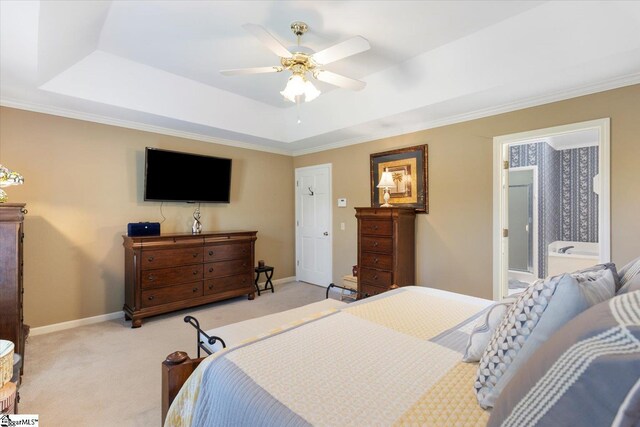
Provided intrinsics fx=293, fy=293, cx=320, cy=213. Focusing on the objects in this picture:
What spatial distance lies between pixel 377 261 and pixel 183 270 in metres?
2.37

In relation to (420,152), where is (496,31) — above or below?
above

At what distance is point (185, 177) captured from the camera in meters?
3.95

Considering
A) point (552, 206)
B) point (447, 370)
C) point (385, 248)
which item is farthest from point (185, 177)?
point (552, 206)

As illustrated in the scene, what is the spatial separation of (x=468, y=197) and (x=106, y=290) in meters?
4.39

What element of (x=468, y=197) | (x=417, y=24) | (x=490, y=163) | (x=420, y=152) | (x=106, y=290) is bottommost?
(x=106, y=290)

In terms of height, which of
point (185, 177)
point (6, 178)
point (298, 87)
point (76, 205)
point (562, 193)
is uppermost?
point (298, 87)

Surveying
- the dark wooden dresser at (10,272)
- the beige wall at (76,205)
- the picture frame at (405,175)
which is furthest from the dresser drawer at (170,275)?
the picture frame at (405,175)

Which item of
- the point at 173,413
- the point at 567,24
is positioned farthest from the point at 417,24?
the point at 173,413

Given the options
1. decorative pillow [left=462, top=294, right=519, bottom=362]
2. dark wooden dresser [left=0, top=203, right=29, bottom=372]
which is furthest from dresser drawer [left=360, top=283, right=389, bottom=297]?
dark wooden dresser [left=0, top=203, right=29, bottom=372]

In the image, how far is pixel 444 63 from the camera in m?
2.84

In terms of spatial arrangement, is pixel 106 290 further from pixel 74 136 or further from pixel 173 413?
pixel 173 413

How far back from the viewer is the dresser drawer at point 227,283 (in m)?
3.84

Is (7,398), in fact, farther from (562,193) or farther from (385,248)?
(562,193)

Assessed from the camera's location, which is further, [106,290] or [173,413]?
[106,290]
